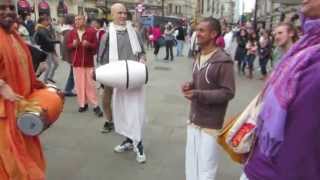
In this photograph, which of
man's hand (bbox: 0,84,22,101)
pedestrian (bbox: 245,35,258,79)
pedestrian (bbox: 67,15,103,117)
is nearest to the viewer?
man's hand (bbox: 0,84,22,101)

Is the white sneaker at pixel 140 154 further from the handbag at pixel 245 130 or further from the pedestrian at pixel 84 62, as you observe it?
the handbag at pixel 245 130

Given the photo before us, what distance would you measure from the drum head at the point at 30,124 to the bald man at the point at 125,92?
6.57 feet

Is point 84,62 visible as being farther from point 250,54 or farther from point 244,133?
point 250,54

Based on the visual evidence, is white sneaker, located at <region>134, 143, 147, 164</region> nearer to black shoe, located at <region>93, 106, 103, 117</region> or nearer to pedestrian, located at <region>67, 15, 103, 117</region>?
black shoe, located at <region>93, 106, 103, 117</region>

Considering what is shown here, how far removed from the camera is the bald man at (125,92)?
17.7 feet

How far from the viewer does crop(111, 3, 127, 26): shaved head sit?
220 inches

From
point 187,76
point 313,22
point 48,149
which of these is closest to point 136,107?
point 48,149

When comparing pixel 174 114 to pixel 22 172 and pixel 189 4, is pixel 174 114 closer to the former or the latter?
pixel 22 172

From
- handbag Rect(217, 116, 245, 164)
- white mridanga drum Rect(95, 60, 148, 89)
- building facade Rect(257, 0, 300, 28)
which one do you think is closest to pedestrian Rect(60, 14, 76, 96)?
A: white mridanga drum Rect(95, 60, 148, 89)

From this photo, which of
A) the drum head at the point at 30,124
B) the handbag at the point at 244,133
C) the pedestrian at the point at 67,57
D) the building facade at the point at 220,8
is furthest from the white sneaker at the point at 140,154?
the building facade at the point at 220,8

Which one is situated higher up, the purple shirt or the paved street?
the purple shirt

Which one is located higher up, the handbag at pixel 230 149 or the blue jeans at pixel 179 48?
the handbag at pixel 230 149

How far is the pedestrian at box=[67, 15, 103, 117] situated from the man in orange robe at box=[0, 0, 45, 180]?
14.3ft

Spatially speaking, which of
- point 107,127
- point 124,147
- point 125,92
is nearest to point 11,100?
point 125,92
